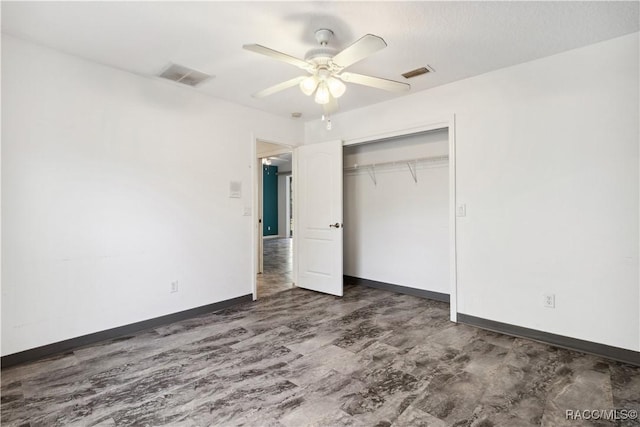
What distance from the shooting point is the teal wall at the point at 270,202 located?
11.1 m

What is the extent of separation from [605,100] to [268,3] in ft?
8.96

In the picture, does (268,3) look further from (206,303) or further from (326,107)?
(206,303)

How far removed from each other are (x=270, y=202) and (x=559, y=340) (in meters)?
9.51

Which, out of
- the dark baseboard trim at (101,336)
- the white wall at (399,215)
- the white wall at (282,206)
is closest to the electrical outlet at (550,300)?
the white wall at (399,215)

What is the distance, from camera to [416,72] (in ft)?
10.2

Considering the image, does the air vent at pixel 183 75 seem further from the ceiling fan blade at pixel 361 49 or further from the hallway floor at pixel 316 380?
the hallway floor at pixel 316 380

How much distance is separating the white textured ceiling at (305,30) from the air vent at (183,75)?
0.08 metres

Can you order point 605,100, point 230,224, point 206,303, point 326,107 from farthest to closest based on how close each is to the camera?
1. point 230,224
2. point 206,303
3. point 326,107
4. point 605,100

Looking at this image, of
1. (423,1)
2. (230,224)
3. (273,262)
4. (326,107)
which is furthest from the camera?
(273,262)

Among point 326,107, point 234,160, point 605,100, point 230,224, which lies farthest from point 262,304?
point 605,100

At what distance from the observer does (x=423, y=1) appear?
6.70ft

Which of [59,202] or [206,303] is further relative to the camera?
[206,303]

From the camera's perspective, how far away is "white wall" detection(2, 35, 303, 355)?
8.18ft

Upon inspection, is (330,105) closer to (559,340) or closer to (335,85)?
(335,85)
